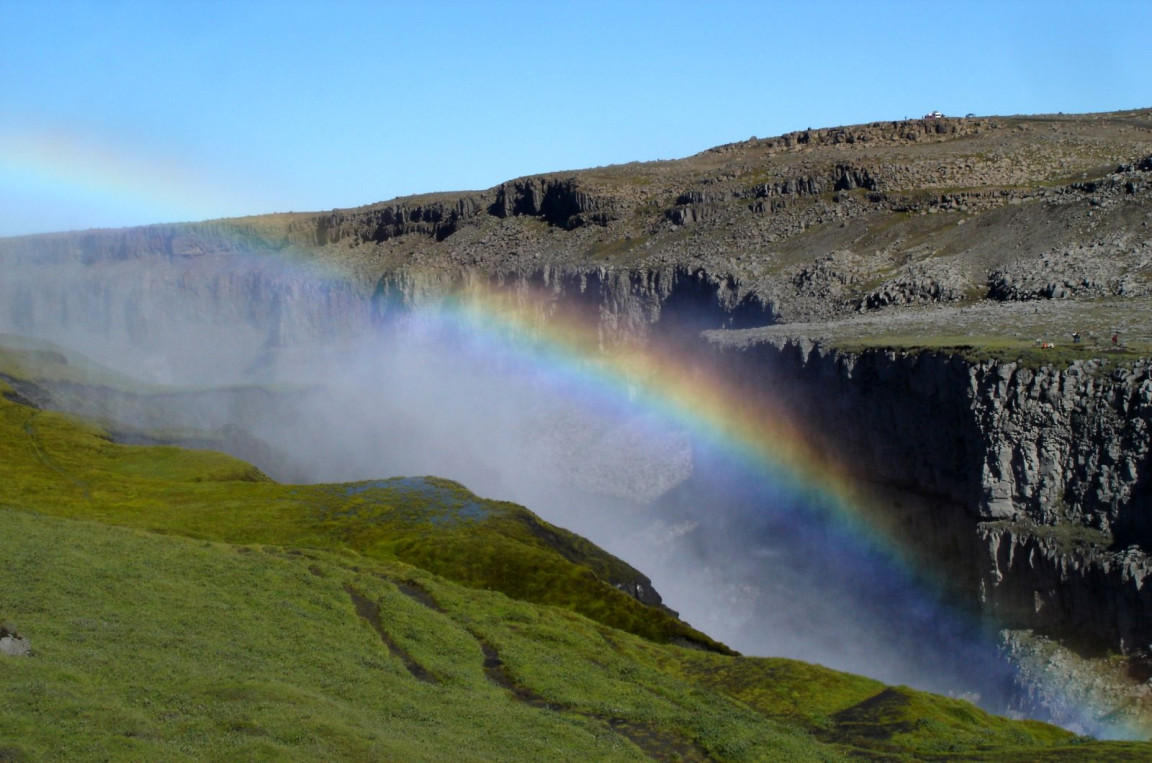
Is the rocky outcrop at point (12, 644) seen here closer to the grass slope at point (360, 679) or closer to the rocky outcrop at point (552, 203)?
the grass slope at point (360, 679)

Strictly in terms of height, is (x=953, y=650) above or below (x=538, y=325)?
below

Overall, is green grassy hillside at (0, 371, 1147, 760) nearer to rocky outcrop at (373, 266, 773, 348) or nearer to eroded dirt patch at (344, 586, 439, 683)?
eroded dirt patch at (344, 586, 439, 683)

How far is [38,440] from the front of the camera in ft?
296

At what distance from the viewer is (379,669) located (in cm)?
3600

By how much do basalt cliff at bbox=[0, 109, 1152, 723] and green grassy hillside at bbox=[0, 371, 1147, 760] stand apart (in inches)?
702

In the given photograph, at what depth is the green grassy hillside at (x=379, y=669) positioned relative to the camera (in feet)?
84.7

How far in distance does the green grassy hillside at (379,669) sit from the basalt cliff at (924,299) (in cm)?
1783

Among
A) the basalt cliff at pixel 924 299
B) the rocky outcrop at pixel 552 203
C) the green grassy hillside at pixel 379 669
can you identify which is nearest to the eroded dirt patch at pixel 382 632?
the green grassy hillside at pixel 379 669

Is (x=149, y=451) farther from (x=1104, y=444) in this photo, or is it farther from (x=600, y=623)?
(x=1104, y=444)

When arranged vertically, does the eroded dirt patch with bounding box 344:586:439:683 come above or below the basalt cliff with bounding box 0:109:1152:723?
below

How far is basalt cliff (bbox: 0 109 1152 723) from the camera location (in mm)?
60125

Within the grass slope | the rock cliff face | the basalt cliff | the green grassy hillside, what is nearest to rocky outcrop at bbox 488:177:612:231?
the basalt cliff

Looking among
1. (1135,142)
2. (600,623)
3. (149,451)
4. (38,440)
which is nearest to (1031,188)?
(1135,142)

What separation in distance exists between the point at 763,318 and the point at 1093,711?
6582 centimetres
